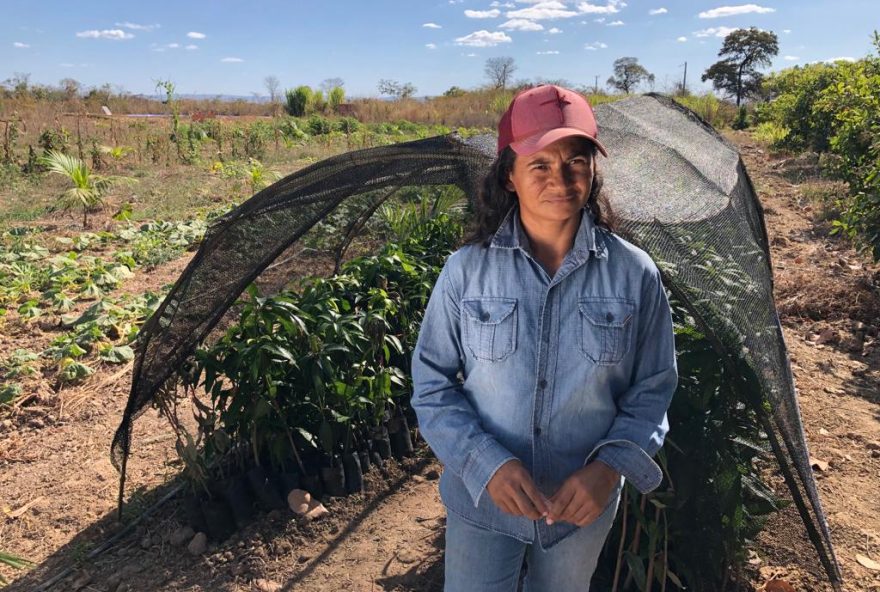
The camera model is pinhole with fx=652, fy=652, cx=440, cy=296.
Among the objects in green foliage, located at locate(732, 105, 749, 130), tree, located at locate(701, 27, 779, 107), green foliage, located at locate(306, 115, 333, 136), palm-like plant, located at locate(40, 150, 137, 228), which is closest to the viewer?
palm-like plant, located at locate(40, 150, 137, 228)

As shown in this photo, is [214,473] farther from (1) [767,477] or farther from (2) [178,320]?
(1) [767,477]

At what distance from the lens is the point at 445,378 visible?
142cm

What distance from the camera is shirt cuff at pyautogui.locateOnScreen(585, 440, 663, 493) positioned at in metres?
1.36

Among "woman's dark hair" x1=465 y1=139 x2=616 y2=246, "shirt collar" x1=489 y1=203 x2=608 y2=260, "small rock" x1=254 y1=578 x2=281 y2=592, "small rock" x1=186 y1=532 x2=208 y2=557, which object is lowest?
"small rock" x1=254 y1=578 x2=281 y2=592

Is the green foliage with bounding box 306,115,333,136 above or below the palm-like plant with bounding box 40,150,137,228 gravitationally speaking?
above

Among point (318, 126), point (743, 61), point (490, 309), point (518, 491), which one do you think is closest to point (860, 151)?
point (490, 309)

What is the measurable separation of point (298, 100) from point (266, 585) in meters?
26.8

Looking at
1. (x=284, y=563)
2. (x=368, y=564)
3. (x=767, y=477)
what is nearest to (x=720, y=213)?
(x=767, y=477)

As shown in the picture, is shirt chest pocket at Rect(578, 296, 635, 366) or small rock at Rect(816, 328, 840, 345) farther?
small rock at Rect(816, 328, 840, 345)

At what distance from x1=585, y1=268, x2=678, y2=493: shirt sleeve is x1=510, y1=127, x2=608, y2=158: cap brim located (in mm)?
348

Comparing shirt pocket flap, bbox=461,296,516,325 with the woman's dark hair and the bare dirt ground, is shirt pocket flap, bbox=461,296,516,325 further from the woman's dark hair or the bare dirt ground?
the bare dirt ground

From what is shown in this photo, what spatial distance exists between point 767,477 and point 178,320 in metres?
2.52

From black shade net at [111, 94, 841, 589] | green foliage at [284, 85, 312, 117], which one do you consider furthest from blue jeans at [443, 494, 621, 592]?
green foliage at [284, 85, 312, 117]

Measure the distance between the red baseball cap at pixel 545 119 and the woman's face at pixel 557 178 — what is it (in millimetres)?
30
